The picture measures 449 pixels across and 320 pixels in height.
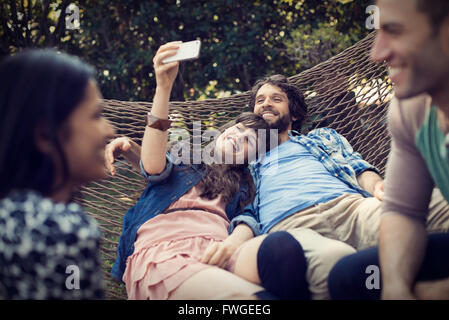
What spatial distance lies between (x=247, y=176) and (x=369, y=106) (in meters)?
0.90

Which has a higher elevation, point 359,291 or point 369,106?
point 369,106

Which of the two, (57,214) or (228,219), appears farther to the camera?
(228,219)

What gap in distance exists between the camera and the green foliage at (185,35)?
425 centimetres

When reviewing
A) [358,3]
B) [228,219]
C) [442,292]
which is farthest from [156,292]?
[358,3]

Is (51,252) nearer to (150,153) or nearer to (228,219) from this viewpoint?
(150,153)

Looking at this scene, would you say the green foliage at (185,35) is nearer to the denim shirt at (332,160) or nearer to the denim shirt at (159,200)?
the denim shirt at (332,160)

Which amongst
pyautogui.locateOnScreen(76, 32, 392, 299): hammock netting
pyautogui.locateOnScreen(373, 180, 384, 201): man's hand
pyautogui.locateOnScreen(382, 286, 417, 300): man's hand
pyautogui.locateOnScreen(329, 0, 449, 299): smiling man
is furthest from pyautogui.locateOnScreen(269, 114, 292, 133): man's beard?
pyautogui.locateOnScreen(382, 286, 417, 300): man's hand

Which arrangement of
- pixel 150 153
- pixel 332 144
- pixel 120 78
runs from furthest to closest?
pixel 120 78, pixel 332 144, pixel 150 153

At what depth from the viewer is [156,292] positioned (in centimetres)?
124

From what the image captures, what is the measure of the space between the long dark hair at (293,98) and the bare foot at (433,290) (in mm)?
1187

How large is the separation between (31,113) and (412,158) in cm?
79

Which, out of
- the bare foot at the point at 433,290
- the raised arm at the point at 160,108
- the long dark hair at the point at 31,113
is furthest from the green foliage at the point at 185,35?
the long dark hair at the point at 31,113

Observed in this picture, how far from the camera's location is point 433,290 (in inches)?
37.0

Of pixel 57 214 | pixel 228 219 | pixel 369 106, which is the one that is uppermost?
pixel 369 106
